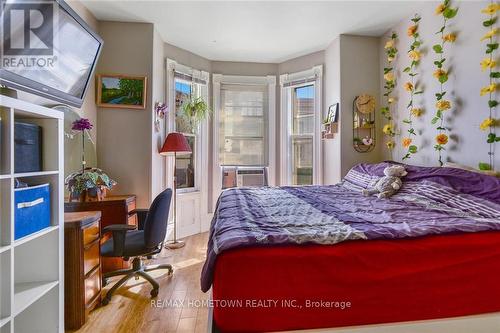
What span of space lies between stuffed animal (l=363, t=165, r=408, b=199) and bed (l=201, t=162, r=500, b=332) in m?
0.75

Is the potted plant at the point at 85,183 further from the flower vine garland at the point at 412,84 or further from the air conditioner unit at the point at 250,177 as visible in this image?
the flower vine garland at the point at 412,84

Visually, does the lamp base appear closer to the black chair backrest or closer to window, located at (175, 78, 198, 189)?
window, located at (175, 78, 198, 189)

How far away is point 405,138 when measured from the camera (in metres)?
2.74

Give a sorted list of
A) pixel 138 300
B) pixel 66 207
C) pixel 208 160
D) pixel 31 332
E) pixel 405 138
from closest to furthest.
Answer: pixel 31 332 → pixel 138 300 → pixel 66 207 → pixel 405 138 → pixel 208 160

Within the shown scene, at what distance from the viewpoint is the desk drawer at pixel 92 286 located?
1.69 metres

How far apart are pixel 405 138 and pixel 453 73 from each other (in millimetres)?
781

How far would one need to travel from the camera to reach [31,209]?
4.09ft

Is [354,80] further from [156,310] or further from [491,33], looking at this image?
[156,310]

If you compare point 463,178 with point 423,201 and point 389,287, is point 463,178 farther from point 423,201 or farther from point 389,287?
point 389,287

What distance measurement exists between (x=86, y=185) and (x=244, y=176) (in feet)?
7.50

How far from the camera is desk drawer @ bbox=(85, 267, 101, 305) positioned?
5.55ft

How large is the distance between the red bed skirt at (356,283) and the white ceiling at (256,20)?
2.44m

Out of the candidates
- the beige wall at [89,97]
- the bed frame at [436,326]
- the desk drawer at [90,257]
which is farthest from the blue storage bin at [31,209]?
the beige wall at [89,97]

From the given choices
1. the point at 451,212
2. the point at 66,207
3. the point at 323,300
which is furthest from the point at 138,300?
the point at 451,212
